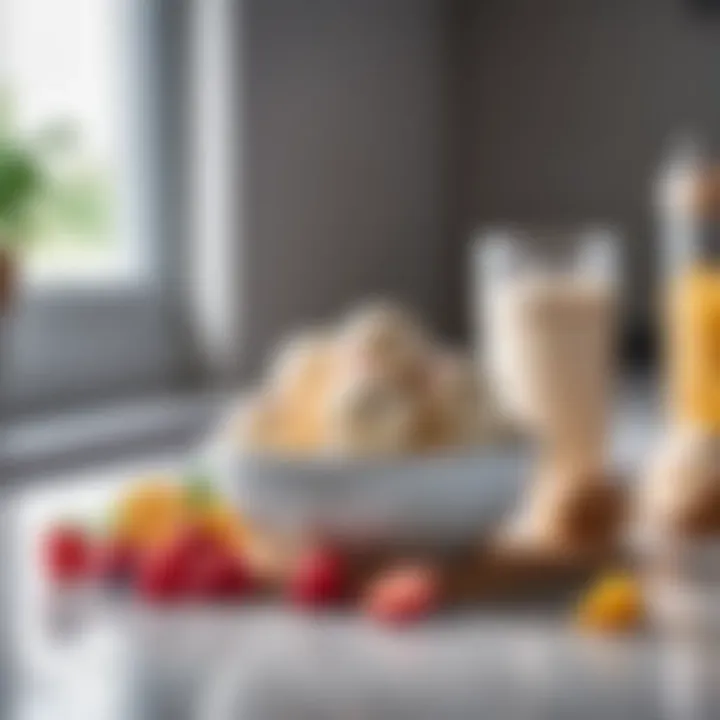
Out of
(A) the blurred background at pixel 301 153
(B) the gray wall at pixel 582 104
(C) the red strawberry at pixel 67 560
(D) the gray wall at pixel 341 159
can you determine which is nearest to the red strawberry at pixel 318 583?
(C) the red strawberry at pixel 67 560

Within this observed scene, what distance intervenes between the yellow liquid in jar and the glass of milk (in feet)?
0.22

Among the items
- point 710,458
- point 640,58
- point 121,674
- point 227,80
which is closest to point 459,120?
point 640,58

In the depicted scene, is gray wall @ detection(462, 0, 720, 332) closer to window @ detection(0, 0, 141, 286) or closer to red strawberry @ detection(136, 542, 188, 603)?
window @ detection(0, 0, 141, 286)

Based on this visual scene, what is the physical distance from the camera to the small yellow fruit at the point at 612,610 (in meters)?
0.75

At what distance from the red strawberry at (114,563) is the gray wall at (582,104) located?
170 cm

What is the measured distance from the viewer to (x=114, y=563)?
2.89 feet

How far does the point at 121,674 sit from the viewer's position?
677 mm

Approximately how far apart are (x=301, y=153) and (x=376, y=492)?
142cm

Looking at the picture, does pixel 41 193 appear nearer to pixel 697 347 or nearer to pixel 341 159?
pixel 697 347

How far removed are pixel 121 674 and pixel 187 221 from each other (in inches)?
57.0

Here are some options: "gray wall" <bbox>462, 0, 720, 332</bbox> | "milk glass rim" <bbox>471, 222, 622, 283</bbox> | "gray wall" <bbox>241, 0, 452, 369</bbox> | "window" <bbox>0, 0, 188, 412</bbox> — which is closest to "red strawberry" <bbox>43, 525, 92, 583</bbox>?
"milk glass rim" <bbox>471, 222, 622, 283</bbox>

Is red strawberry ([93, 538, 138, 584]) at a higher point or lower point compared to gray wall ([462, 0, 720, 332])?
lower

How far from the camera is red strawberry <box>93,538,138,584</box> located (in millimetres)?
878

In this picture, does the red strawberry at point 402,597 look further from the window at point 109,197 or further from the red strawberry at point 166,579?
the window at point 109,197
